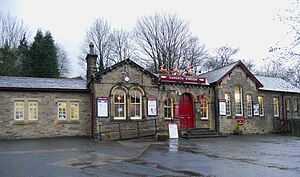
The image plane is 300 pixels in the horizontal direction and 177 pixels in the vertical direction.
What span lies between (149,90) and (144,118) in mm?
1930

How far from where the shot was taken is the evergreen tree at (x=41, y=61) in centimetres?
3594

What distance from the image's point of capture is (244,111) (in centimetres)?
2436

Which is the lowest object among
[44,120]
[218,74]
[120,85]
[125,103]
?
[44,120]

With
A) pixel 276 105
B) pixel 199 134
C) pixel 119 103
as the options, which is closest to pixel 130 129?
pixel 119 103

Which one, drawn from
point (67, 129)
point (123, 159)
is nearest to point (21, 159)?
point (123, 159)

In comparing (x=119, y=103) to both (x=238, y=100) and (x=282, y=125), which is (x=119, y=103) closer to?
(x=238, y=100)

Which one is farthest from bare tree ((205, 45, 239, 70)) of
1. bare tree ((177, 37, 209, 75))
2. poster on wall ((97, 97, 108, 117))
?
poster on wall ((97, 97, 108, 117))

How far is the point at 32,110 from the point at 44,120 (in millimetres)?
925

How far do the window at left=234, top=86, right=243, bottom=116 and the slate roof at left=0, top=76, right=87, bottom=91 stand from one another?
1180 cm

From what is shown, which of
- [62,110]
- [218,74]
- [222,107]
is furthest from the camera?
[218,74]

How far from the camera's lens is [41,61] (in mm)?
36594

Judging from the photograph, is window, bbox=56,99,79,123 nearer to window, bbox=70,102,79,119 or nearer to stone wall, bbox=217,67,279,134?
window, bbox=70,102,79,119

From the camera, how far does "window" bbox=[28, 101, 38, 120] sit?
1850cm

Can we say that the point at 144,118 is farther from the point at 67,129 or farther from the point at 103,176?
the point at 103,176
